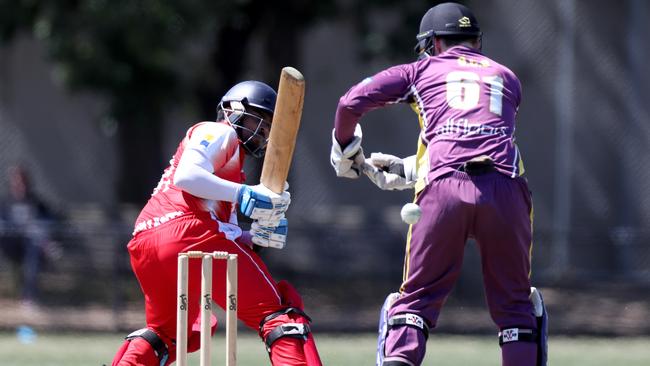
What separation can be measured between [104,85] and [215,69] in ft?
8.36

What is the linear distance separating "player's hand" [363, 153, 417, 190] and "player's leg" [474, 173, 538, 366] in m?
0.92

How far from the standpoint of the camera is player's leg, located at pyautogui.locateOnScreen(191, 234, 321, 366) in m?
5.83

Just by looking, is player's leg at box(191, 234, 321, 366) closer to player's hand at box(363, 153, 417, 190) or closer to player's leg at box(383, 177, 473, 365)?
player's leg at box(383, 177, 473, 365)

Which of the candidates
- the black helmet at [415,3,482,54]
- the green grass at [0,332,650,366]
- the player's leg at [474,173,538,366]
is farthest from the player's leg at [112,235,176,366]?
the green grass at [0,332,650,366]

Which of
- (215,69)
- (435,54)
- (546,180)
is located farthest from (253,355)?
(546,180)

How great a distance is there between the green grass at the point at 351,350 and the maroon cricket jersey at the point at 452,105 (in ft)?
14.6

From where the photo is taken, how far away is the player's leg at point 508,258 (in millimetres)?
5676

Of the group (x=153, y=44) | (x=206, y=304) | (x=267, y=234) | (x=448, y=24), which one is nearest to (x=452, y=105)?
(x=448, y=24)

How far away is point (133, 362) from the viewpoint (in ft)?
20.2

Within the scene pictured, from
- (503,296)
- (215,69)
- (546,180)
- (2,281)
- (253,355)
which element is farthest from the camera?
(546,180)

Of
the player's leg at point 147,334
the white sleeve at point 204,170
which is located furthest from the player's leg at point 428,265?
the player's leg at point 147,334

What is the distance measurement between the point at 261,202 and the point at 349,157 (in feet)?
2.11

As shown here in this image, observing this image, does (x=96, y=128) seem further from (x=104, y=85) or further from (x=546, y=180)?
(x=546, y=180)

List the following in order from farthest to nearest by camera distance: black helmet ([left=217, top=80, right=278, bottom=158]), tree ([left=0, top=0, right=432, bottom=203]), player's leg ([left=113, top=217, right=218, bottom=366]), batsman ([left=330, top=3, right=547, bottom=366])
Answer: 1. tree ([left=0, top=0, right=432, bottom=203])
2. black helmet ([left=217, top=80, right=278, bottom=158])
3. player's leg ([left=113, top=217, right=218, bottom=366])
4. batsman ([left=330, top=3, right=547, bottom=366])
